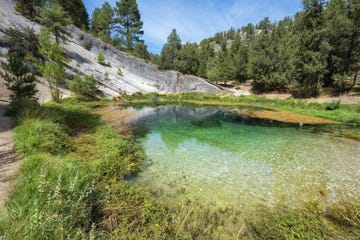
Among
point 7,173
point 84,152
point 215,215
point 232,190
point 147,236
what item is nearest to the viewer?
point 147,236

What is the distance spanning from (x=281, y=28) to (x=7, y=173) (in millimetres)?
65042

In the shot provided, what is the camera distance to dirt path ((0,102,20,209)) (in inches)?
137

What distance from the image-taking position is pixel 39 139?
5.93 meters

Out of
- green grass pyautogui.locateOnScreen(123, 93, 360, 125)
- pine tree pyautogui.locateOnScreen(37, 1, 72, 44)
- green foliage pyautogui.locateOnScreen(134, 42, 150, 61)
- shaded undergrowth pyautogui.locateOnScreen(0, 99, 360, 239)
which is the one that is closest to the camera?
shaded undergrowth pyautogui.locateOnScreen(0, 99, 360, 239)

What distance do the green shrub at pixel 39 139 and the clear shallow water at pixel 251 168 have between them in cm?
344

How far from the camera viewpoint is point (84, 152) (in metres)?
6.84

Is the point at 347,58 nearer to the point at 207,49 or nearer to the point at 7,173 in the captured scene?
the point at 7,173

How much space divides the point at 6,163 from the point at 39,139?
4.79 feet

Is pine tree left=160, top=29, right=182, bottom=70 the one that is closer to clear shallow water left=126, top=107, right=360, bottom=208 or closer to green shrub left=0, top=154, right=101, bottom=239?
clear shallow water left=126, top=107, right=360, bottom=208

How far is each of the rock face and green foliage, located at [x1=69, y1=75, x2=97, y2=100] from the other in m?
3.21

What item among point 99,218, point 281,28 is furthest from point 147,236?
point 281,28

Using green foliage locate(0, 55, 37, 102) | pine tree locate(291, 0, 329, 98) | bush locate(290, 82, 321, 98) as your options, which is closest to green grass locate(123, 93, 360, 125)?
bush locate(290, 82, 321, 98)

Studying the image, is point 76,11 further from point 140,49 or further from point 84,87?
point 84,87

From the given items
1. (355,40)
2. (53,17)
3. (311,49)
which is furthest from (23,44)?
(355,40)
